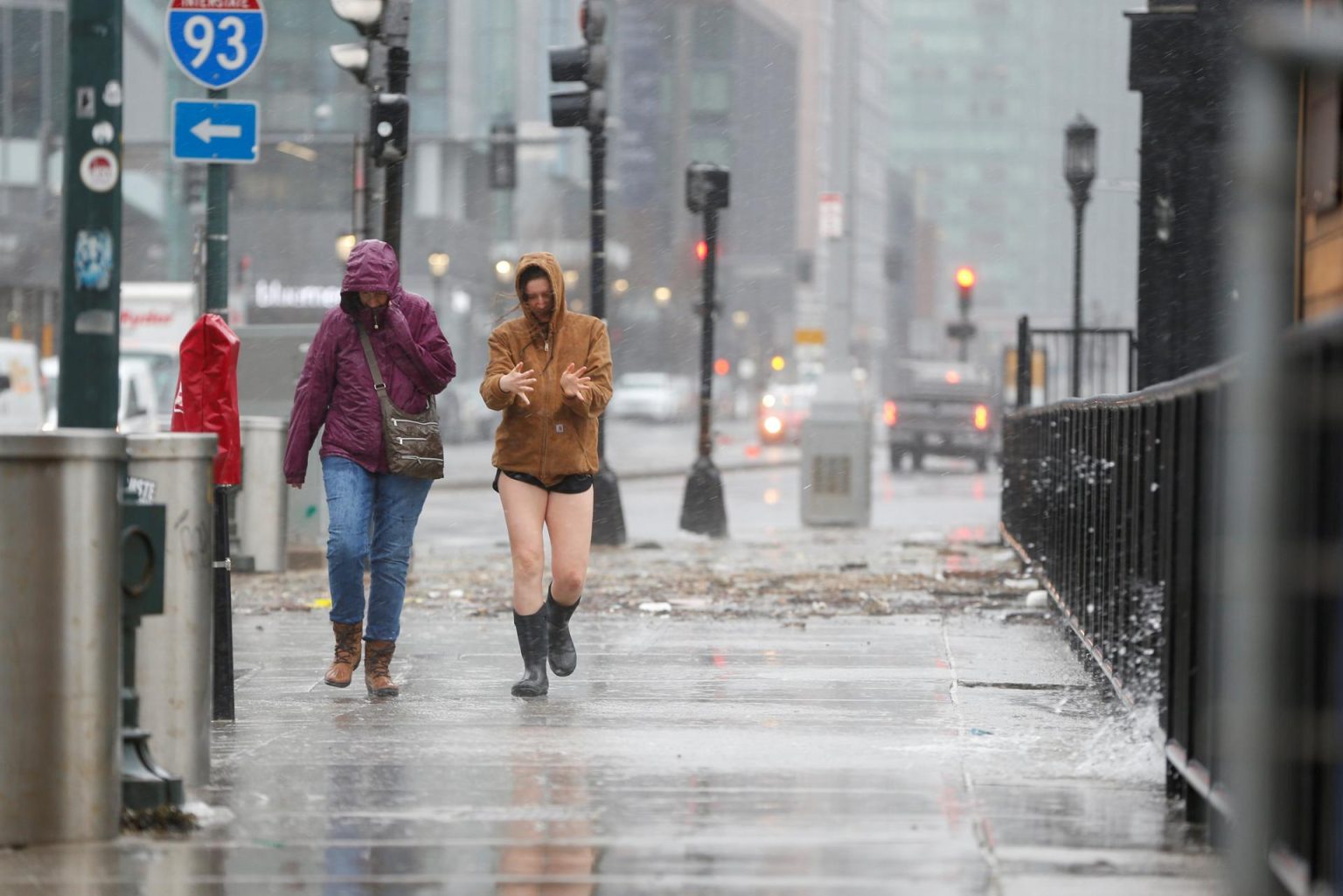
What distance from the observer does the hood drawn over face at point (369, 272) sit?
8367mm

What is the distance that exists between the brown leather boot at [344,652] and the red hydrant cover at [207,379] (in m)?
1.05

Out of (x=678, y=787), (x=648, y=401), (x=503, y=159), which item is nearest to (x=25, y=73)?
(x=503, y=159)

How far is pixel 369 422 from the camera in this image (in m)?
8.45

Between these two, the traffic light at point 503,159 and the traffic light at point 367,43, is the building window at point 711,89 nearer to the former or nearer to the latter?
the traffic light at point 503,159

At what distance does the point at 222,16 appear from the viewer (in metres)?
9.99

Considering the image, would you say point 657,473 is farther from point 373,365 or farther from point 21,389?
point 373,365

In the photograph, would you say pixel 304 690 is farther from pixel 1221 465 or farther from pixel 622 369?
pixel 622 369

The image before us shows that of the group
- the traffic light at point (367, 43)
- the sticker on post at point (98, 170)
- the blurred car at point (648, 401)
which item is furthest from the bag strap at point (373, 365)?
the blurred car at point (648, 401)

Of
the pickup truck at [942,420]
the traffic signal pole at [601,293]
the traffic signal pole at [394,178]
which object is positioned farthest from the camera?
the pickup truck at [942,420]

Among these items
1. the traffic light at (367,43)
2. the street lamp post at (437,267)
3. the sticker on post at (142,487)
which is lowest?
the sticker on post at (142,487)

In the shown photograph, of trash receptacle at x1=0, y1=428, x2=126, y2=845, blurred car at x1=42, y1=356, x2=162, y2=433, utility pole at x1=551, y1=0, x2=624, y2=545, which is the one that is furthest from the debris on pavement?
trash receptacle at x1=0, y1=428, x2=126, y2=845

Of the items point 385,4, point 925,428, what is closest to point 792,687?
point 385,4

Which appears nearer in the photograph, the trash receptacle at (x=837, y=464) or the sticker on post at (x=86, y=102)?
the sticker on post at (x=86, y=102)

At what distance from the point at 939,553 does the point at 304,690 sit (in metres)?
9.49
